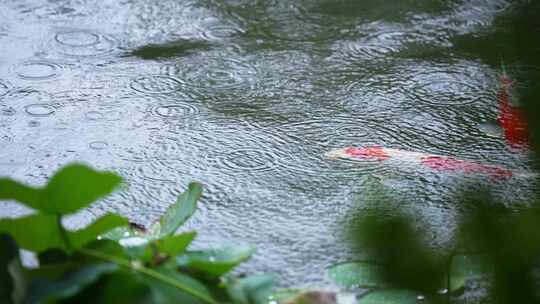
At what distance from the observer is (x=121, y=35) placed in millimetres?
2633

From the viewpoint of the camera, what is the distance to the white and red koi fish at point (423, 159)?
184 cm

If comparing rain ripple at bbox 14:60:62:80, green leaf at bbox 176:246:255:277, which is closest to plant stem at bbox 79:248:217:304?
green leaf at bbox 176:246:255:277

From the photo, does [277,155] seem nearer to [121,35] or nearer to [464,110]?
[464,110]

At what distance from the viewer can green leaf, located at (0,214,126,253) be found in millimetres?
1098

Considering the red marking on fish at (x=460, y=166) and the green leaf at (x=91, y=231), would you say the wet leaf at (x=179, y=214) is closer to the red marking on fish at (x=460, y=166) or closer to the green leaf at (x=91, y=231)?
the green leaf at (x=91, y=231)

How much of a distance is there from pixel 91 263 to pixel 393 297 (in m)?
0.45

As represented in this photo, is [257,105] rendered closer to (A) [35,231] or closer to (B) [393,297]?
(A) [35,231]

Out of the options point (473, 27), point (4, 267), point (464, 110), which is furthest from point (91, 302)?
point (473, 27)

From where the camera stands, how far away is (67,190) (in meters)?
1.00

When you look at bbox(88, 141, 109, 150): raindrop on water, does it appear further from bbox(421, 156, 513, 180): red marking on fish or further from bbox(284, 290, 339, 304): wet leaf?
bbox(284, 290, 339, 304): wet leaf

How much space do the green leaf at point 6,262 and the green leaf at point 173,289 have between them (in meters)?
0.16

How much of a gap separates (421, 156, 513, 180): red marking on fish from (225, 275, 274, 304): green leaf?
0.93m

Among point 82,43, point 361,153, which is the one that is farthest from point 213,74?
point 361,153

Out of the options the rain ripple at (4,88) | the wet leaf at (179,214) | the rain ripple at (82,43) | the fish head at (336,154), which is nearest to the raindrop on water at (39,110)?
the rain ripple at (4,88)
